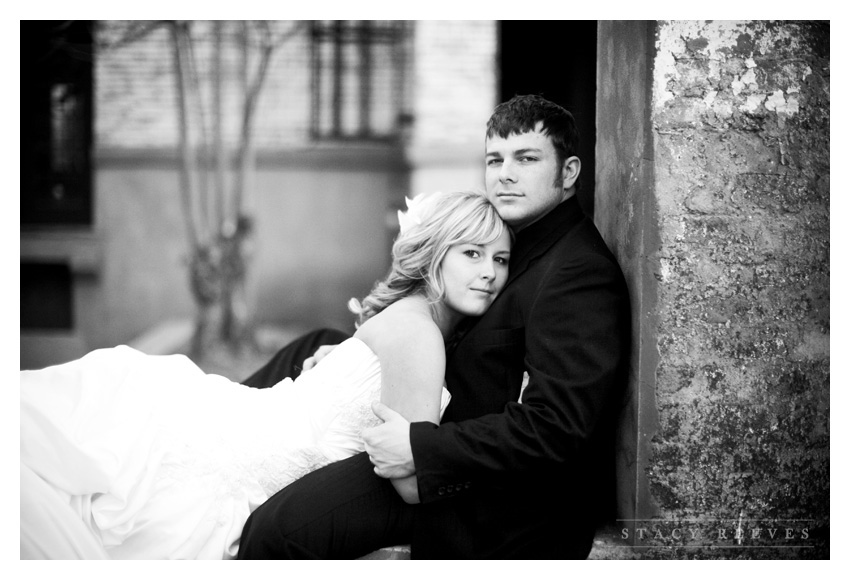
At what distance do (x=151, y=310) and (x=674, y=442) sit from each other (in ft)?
23.2

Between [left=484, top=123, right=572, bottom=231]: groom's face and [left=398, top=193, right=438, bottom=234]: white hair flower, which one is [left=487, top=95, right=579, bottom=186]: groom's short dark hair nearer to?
[left=484, top=123, right=572, bottom=231]: groom's face

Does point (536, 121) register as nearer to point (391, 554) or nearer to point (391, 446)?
point (391, 446)

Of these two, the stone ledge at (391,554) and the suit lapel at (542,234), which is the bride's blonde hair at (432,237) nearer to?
the suit lapel at (542,234)

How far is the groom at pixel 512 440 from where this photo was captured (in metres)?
2.57

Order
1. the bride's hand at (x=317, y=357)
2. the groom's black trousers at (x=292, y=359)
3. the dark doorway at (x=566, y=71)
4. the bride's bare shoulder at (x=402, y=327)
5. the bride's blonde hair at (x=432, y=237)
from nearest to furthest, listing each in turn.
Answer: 1. the bride's bare shoulder at (x=402, y=327)
2. the bride's blonde hair at (x=432, y=237)
3. the bride's hand at (x=317, y=357)
4. the groom's black trousers at (x=292, y=359)
5. the dark doorway at (x=566, y=71)

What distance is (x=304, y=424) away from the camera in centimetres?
290

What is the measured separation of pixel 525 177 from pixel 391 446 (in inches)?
41.2

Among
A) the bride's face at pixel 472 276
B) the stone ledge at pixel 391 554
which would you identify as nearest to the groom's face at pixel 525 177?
the bride's face at pixel 472 276

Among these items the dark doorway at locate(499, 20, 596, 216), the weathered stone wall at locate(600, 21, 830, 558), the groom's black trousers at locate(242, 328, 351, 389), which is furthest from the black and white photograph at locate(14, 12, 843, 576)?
the dark doorway at locate(499, 20, 596, 216)

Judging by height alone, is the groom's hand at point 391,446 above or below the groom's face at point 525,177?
below

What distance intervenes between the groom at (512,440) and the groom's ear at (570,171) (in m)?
0.12

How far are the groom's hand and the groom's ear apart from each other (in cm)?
104
